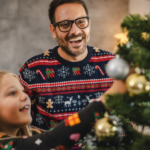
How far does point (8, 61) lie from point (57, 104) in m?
2.08

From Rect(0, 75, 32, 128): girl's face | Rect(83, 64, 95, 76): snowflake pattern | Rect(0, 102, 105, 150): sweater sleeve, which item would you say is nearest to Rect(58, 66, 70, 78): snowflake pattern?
Rect(83, 64, 95, 76): snowflake pattern

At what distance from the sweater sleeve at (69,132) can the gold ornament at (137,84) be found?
0.39 ft

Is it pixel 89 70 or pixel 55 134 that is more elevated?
pixel 89 70

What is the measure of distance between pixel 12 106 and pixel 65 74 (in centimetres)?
48

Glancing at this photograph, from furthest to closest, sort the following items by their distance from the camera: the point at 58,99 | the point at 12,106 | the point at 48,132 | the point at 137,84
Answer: the point at 58,99 < the point at 12,106 < the point at 48,132 < the point at 137,84

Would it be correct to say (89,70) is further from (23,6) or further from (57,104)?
(23,6)

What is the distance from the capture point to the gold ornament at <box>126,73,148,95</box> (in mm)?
403

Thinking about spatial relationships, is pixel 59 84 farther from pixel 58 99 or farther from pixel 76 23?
pixel 76 23

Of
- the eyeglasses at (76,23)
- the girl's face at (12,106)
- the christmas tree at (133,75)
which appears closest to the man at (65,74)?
the eyeglasses at (76,23)

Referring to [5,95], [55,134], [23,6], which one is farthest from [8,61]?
[55,134]

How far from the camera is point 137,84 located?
15.9 inches

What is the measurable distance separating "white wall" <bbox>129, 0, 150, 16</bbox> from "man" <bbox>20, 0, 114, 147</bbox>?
1.38m

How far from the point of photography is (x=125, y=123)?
1.82ft

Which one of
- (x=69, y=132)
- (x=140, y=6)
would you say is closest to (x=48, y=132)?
(x=69, y=132)
